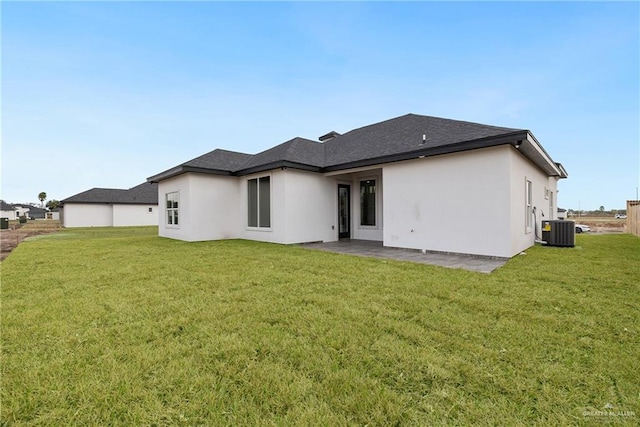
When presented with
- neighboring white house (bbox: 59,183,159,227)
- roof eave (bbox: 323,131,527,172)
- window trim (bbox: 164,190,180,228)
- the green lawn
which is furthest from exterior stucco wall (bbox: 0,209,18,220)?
roof eave (bbox: 323,131,527,172)

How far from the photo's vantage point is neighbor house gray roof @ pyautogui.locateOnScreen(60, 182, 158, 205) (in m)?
26.6

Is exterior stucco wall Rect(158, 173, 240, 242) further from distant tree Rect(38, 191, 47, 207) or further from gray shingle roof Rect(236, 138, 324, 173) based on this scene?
distant tree Rect(38, 191, 47, 207)

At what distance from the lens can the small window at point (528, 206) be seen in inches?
331

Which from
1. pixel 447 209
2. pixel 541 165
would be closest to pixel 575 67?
pixel 541 165

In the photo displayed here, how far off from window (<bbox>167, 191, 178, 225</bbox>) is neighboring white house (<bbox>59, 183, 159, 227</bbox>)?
18.5 m

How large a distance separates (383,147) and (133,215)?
27875 mm

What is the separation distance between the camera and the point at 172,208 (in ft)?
42.3

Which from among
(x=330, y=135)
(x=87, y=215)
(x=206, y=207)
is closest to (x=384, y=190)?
(x=330, y=135)

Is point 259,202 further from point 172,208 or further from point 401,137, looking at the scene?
point 401,137

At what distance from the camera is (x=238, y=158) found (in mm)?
13562

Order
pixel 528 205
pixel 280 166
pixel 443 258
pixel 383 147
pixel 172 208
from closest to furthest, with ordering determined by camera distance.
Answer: pixel 443 258, pixel 528 205, pixel 383 147, pixel 280 166, pixel 172 208

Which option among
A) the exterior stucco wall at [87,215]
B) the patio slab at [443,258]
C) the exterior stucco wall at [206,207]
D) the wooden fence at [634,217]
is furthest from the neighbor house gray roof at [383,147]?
the exterior stucco wall at [87,215]

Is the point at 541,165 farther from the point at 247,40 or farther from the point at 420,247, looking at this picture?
Result: the point at 247,40

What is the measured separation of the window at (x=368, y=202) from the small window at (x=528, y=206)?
16.3 ft
